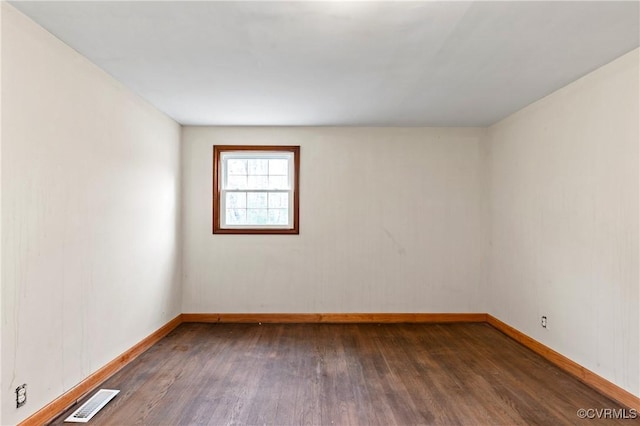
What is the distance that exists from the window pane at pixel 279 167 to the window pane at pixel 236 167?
0.34 metres

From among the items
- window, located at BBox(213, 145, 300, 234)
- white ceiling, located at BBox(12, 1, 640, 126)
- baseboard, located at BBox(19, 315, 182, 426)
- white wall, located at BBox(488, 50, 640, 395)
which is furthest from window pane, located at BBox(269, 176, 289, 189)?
white wall, located at BBox(488, 50, 640, 395)

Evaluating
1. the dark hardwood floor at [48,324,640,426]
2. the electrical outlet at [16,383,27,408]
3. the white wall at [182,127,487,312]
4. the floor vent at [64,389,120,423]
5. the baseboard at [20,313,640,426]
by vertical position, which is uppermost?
the white wall at [182,127,487,312]

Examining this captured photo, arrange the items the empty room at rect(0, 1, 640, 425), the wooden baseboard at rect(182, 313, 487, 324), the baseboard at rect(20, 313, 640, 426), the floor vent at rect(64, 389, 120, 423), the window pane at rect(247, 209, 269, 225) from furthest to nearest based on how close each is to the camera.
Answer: the window pane at rect(247, 209, 269, 225)
the wooden baseboard at rect(182, 313, 487, 324)
the baseboard at rect(20, 313, 640, 426)
the floor vent at rect(64, 389, 120, 423)
the empty room at rect(0, 1, 640, 425)

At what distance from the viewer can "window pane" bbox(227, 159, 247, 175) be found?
4.80 meters

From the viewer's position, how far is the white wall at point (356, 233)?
4668 mm

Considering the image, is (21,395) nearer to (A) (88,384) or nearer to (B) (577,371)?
(A) (88,384)

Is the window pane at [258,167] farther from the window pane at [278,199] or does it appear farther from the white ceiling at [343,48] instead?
the white ceiling at [343,48]

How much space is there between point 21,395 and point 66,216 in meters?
1.12

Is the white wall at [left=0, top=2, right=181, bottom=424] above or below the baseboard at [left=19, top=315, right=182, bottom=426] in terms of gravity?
above

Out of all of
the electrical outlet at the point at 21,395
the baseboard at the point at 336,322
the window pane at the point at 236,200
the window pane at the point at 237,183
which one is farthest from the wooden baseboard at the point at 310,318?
the electrical outlet at the point at 21,395

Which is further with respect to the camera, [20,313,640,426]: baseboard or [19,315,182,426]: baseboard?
[20,313,640,426]: baseboard

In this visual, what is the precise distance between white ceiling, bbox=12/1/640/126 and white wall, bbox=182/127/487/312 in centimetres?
97

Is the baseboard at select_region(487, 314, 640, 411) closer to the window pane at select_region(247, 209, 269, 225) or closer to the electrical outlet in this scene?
the window pane at select_region(247, 209, 269, 225)

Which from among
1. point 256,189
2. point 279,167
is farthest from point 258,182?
point 279,167
